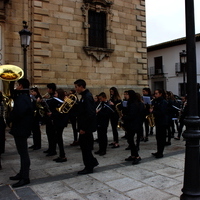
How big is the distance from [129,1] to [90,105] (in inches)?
455

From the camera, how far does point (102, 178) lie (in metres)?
4.50

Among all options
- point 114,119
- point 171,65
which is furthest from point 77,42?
point 171,65

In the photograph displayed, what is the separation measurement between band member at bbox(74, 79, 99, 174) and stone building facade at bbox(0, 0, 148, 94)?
7.24 meters

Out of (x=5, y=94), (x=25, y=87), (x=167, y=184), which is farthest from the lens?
(x=5, y=94)

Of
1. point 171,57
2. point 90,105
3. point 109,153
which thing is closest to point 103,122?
point 109,153

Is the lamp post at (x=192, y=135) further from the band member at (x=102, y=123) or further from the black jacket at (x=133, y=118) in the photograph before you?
the band member at (x=102, y=123)

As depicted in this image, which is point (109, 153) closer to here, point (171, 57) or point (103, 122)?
point (103, 122)

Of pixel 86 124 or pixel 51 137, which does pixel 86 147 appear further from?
pixel 51 137

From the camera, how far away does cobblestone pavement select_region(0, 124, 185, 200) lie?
376cm

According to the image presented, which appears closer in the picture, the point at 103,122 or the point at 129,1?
the point at 103,122

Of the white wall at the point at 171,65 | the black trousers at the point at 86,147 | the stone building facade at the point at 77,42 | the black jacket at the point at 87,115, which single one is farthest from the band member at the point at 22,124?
the white wall at the point at 171,65

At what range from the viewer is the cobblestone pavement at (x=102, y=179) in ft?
12.3

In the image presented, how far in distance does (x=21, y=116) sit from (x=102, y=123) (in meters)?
2.69

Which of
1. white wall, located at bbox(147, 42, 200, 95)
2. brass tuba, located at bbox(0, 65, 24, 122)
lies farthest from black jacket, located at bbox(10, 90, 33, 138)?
white wall, located at bbox(147, 42, 200, 95)
